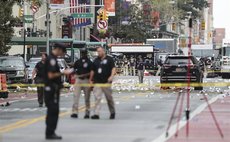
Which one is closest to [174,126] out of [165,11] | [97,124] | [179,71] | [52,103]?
[97,124]

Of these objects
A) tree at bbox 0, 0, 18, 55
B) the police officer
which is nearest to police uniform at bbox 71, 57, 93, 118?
the police officer

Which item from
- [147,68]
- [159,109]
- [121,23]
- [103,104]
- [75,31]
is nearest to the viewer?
[159,109]

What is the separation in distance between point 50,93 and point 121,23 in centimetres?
8992

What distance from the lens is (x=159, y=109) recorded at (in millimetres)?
23297

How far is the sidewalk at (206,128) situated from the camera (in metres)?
14.7

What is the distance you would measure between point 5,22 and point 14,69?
16.7 ft

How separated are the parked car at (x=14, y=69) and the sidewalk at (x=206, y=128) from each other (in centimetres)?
1721

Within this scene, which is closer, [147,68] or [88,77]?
[88,77]

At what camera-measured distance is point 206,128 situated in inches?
667

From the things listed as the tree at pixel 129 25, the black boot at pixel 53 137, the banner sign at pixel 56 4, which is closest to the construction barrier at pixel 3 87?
the black boot at pixel 53 137

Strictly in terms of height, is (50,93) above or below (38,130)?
above

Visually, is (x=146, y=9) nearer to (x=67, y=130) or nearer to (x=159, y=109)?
(x=159, y=109)

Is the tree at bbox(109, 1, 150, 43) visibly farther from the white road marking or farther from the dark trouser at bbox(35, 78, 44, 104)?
the white road marking

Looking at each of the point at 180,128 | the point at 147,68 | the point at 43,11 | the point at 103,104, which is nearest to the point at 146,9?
the point at 43,11
